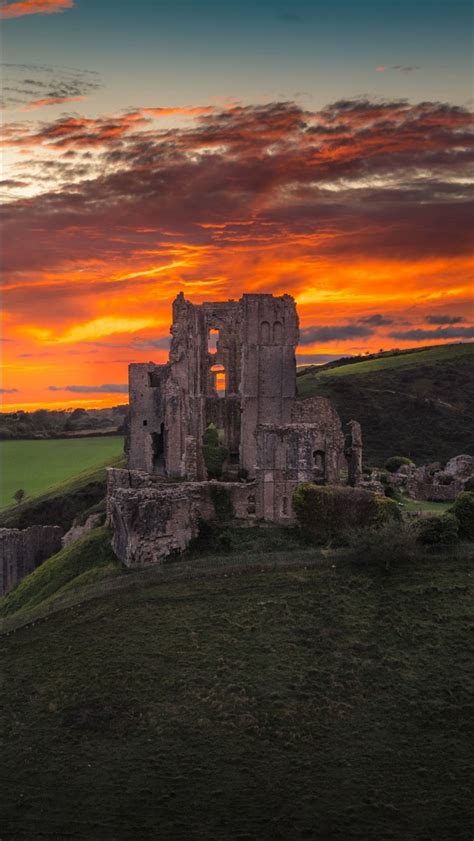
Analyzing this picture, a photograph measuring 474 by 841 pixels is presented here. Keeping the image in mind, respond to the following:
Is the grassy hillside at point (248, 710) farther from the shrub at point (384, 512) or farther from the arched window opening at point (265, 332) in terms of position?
the arched window opening at point (265, 332)

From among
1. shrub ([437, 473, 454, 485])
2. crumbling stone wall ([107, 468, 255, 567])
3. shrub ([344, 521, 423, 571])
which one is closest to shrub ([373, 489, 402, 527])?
shrub ([344, 521, 423, 571])

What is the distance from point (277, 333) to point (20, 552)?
21.7 m

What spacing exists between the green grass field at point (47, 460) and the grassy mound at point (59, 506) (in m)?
5.27

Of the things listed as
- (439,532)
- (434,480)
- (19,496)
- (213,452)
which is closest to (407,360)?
(19,496)

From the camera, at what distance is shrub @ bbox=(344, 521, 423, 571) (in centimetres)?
3606

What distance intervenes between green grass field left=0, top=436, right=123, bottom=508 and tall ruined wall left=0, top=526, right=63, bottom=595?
2424cm

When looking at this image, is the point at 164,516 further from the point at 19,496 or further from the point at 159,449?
the point at 19,496

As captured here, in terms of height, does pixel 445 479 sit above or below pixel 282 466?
below

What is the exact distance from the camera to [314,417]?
48.5 m

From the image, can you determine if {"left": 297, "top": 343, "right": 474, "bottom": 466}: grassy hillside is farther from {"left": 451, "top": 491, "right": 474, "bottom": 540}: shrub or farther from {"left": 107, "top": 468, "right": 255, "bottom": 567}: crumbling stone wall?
{"left": 451, "top": 491, "right": 474, "bottom": 540}: shrub

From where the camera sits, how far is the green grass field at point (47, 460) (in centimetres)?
8475

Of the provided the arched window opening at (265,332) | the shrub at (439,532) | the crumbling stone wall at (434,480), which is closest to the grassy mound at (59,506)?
the arched window opening at (265,332)

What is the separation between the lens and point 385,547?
3600cm

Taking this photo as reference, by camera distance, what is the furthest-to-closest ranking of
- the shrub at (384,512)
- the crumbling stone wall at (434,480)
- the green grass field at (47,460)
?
1. the green grass field at (47,460)
2. the crumbling stone wall at (434,480)
3. the shrub at (384,512)
